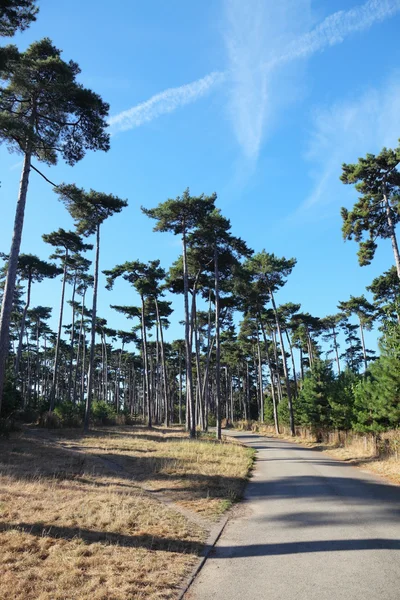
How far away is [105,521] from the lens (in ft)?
20.9

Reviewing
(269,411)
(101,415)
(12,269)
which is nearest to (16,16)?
(12,269)

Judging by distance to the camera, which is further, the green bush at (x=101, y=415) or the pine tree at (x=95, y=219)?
the green bush at (x=101, y=415)

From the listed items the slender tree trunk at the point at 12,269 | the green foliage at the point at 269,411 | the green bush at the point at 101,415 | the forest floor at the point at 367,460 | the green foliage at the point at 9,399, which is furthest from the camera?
the green foliage at the point at 269,411

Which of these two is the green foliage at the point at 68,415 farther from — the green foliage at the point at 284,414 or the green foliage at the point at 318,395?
the green foliage at the point at 284,414

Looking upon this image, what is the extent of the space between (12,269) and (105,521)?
8.87 m

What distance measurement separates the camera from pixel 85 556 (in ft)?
16.5

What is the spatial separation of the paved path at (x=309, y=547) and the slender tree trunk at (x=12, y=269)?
27.5 feet

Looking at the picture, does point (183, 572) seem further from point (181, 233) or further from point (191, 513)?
point (181, 233)

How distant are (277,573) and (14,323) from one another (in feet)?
152

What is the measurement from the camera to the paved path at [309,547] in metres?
4.22

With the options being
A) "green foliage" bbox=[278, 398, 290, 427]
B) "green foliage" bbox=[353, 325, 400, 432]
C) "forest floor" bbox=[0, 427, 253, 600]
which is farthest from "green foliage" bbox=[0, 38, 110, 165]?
"green foliage" bbox=[278, 398, 290, 427]

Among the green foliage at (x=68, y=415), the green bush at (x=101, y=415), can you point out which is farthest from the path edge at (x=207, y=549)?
the green bush at (x=101, y=415)

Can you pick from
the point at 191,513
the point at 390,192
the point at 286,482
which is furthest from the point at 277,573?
the point at 390,192

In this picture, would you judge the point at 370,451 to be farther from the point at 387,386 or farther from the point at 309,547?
the point at 309,547
